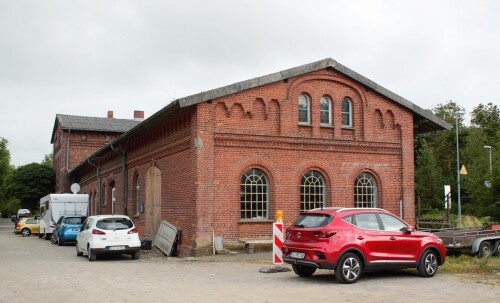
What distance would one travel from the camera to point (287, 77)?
20.5 metres

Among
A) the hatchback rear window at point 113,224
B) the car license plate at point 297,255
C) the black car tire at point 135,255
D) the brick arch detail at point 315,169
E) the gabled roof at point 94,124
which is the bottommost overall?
the black car tire at point 135,255

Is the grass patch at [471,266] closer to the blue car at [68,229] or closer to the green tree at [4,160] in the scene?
the blue car at [68,229]

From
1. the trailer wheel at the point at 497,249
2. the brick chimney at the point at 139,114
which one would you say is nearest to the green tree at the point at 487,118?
the brick chimney at the point at 139,114

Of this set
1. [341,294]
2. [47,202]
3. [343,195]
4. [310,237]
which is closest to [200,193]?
[343,195]

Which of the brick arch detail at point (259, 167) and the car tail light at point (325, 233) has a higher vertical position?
the brick arch detail at point (259, 167)

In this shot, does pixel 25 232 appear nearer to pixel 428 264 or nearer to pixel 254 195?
pixel 254 195

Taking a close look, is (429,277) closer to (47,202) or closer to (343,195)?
(343,195)

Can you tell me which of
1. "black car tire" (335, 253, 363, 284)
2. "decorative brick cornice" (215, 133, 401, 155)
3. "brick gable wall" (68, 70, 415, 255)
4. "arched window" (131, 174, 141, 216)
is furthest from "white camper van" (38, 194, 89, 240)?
"black car tire" (335, 253, 363, 284)

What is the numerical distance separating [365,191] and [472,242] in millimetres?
5766

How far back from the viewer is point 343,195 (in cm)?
2150

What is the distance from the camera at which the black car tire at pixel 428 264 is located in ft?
41.8

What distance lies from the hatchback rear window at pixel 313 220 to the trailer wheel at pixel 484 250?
7204 millimetres

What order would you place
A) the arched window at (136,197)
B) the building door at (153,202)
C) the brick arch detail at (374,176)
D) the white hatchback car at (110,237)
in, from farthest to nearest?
the arched window at (136,197) < the building door at (153,202) < the brick arch detail at (374,176) < the white hatchback car at (110,237)

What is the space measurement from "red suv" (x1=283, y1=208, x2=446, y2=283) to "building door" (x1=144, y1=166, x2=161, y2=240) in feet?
37.5
